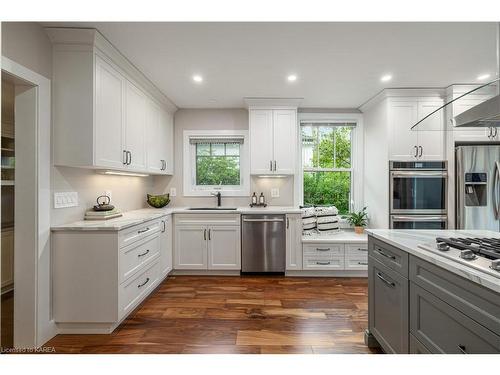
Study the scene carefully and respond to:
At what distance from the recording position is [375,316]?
1926 millimetres

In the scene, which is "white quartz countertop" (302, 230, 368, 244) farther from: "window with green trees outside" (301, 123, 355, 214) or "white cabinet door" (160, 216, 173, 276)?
"white cabinet door" (160, 216, 173, 276)

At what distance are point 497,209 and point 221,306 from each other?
11.1ft

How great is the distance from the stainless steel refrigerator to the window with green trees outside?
1.44m

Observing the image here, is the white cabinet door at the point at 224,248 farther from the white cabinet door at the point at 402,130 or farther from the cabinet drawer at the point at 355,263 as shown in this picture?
the white cabinet door at the point at 402,130

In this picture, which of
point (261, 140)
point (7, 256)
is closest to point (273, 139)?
point (261, 140)

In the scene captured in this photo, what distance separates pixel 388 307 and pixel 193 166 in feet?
11.1

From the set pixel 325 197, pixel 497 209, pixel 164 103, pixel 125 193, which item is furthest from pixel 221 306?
pixel 497 209

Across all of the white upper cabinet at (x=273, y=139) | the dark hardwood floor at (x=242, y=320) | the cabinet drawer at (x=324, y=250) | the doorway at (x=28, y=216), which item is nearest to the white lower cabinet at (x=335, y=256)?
the cabinet drawer at (x=324, y=250)

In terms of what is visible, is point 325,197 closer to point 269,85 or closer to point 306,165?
point 306,165

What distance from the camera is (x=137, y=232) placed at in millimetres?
2564

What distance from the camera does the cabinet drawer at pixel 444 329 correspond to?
3.47 feet

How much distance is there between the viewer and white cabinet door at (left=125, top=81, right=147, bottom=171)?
2.81 meters

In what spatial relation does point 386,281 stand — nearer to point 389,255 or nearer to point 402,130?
point 389,255

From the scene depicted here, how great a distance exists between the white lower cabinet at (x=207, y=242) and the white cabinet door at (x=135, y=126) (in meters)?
1.00
